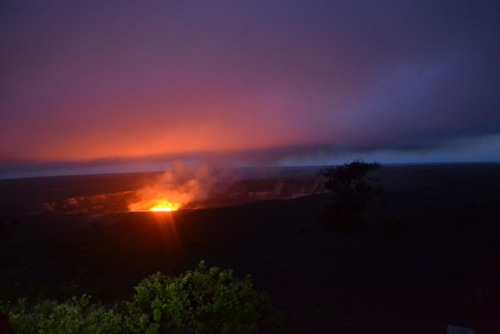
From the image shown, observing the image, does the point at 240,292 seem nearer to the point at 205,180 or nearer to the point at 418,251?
the point at 418,251

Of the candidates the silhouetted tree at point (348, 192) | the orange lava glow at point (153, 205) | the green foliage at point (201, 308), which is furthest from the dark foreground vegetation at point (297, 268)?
the orange lava glow at point (153, 205)

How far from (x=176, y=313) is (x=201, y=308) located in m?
0.51

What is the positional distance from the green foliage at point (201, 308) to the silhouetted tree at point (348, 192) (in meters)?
17.2

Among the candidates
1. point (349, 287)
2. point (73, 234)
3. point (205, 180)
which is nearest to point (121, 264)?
point (349, 287)

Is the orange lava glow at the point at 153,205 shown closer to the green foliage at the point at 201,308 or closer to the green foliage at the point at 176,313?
the green foliage at the point at 176,313

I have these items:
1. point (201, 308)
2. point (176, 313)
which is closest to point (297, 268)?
point (201, 308)

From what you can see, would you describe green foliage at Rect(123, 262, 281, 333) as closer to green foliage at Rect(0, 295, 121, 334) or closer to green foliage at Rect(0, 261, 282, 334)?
green foliage at Rect(0, 261, 282, 334)

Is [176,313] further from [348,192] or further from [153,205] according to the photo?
[153,205]

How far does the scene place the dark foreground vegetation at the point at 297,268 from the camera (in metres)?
8.59

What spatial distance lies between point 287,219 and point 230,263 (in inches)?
579

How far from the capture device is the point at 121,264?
17.5 metres

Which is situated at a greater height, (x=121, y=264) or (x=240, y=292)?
(x=240, y=292)

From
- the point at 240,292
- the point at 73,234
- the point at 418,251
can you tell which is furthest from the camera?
the point at 73,234

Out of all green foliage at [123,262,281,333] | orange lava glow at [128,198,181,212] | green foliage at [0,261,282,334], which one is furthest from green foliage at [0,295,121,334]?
orange lava glow at [128,198,181,212]
